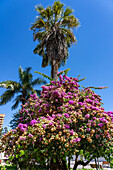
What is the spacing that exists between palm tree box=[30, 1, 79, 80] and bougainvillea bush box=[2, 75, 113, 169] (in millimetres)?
6406

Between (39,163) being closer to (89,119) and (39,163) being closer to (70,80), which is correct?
(89,119)

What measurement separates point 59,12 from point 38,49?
422 centimetres

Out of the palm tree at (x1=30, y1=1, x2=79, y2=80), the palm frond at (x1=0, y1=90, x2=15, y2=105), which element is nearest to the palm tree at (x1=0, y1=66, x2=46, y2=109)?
the palm frond at (x1=0, y1=90, x2=15, y2=105)

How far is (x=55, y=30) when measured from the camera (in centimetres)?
1254

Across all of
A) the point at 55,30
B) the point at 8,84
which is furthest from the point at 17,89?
the point at 55,30

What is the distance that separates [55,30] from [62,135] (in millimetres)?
9989

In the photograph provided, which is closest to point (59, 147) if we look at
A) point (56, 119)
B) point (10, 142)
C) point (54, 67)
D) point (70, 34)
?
point (56, 119)

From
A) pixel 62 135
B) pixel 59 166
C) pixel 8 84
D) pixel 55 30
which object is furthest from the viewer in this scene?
pixel 8 84

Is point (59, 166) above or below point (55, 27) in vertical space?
below

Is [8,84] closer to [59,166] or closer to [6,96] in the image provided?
[6,96]

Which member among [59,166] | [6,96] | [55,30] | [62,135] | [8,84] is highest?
[55,30]

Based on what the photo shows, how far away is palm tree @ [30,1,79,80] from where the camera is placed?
12.3 metres

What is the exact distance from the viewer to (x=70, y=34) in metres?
13.2

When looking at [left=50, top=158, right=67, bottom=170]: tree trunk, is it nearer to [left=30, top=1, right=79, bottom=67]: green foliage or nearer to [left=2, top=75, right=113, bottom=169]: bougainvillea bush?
[left=2, top=75, right=113, bottom=169]: bougainvillea bush
